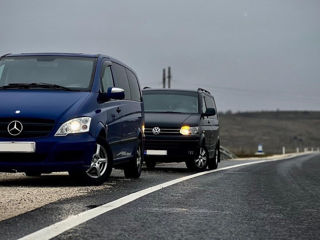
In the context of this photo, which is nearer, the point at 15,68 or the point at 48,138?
the point at 48,138

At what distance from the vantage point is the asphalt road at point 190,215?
16.6ft

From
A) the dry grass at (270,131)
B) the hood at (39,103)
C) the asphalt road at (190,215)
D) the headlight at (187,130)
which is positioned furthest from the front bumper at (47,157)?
the dry grass at (270,131)

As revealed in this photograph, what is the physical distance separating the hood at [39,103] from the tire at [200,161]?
5038mm

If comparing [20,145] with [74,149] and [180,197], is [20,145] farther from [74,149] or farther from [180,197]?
[180,197]

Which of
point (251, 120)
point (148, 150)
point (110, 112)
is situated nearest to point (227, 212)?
point (110, 112)

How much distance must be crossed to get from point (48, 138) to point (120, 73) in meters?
2.50

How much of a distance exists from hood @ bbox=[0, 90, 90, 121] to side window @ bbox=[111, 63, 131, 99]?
4.25 ft

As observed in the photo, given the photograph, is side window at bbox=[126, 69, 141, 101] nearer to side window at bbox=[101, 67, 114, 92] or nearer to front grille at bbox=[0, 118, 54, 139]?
side window at bbox=[101, 67, 114, 92]

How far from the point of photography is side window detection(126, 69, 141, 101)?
10870mm

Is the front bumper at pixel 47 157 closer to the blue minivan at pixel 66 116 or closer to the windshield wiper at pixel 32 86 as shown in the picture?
the blue minivan at pixel 66 116

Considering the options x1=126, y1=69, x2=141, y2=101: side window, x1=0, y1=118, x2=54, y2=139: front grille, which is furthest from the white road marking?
x1=126, y1=69, x2=141, y2=101: side window

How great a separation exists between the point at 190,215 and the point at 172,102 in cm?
803

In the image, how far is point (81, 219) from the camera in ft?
18.6

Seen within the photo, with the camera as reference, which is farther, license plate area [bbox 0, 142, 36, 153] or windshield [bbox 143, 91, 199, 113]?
windshield [bbox 143, 91, 199, 113]
